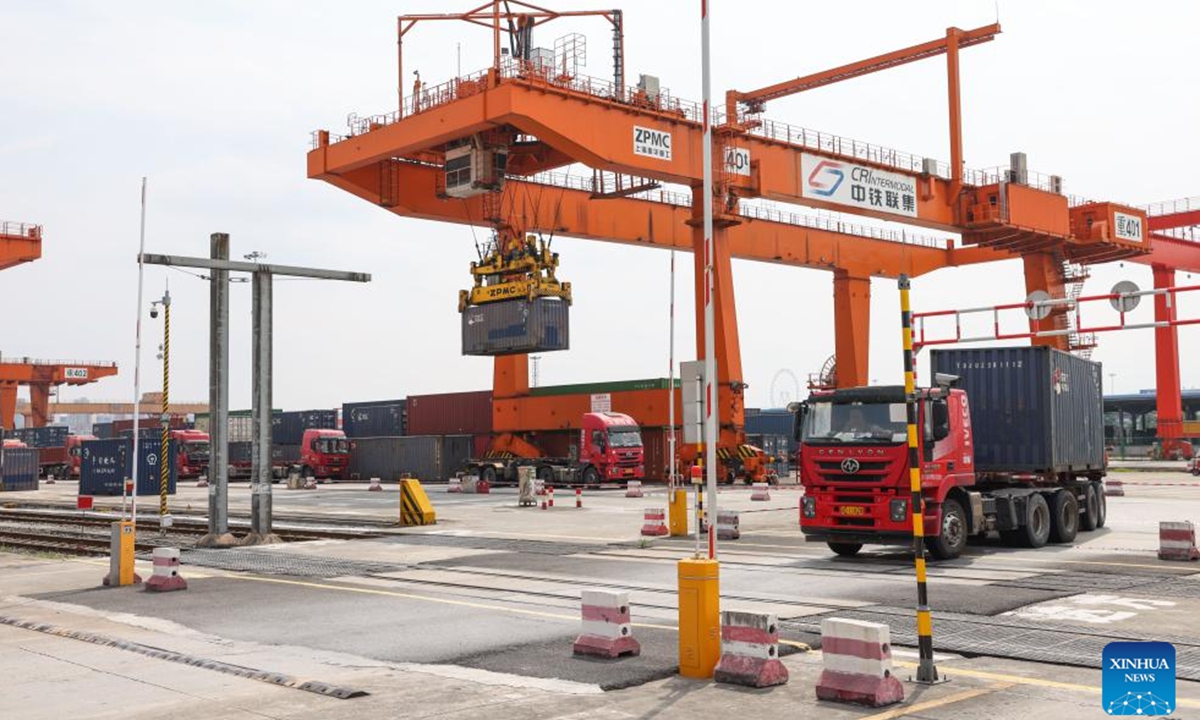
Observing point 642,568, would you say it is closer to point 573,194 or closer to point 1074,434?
point 1074,434

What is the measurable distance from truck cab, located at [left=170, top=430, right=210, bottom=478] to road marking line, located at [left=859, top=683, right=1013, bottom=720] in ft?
207

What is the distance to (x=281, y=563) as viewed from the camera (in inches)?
Result: 782

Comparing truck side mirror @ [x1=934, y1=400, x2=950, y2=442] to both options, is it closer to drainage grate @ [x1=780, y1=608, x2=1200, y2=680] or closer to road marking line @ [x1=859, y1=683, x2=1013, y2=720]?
drainage grate @ [x1=780, y1=608, x2=1200, y2=680]

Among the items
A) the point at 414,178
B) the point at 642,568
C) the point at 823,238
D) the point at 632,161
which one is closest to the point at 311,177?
the point at 414,178

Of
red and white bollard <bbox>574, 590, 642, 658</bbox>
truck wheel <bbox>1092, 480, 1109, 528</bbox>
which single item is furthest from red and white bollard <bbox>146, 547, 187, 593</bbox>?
truck wheel <bbox>1092, 480, 1109, 528</bbox>

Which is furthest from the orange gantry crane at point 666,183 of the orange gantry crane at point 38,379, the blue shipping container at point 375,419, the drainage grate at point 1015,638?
the orange gantry crane at point 38,379

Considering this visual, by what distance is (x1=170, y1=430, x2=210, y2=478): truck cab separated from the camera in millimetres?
65938

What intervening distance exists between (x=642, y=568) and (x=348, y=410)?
55.3m

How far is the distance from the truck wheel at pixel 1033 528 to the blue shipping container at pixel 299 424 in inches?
2169

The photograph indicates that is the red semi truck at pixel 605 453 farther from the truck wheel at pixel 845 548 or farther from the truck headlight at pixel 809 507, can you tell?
the truck headlight at pixel 809 507

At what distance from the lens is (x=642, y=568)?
17.7 metres

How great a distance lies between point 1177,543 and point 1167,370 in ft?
189

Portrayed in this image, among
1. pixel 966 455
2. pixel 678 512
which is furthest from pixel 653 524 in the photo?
pixel 966 455

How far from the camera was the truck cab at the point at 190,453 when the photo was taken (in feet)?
216
